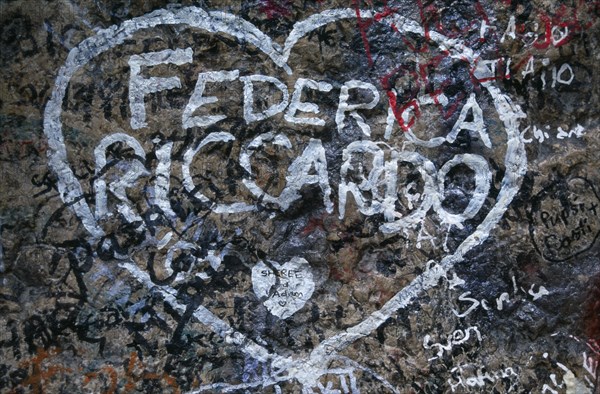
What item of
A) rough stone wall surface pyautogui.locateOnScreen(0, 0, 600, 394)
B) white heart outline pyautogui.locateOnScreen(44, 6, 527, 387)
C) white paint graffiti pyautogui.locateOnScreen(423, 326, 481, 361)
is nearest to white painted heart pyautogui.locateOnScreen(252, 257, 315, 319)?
rough stone wall surface pyautogui.locateOnScreen(0, 0, 600, 394)

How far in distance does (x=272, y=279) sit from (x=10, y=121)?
76cm

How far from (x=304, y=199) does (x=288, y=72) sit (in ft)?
1.07

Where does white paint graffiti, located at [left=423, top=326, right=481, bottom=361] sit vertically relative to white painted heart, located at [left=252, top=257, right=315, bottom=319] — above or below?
below

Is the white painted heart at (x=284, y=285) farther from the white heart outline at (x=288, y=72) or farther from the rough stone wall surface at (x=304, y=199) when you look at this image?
the white heart outline at (x=288, y=72)

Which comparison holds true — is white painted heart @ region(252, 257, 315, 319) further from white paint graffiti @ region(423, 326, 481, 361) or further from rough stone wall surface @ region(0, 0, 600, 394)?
white paint graffiti @ region(423, 326, 481, 361)

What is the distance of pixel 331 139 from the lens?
6.42 feet

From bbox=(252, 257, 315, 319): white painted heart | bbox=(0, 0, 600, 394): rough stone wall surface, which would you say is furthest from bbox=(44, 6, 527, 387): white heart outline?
bbox=(252, 257, 315, 319): white painted heart

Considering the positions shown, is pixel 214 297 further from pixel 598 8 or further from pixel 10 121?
pixel 598 8

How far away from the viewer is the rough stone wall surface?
1889 millimetres

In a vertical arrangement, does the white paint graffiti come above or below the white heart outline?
below

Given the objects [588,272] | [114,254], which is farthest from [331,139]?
[588,272]

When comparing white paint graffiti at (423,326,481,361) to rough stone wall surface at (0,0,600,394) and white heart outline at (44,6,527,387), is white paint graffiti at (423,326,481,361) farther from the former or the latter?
white heart outline at (44,6,527,387)

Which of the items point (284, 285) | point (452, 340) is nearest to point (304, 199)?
point (284, 285)

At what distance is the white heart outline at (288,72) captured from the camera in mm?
1885
